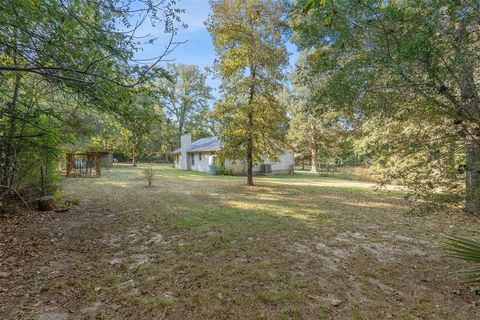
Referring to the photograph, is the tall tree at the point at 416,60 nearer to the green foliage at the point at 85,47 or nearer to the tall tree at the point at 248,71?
the green foliage at the point at 85,47

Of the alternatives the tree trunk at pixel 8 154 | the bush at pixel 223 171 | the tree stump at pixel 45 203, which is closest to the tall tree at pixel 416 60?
the tree trunk at pixel 8 154

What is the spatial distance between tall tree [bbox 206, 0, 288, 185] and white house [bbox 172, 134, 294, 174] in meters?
6.68

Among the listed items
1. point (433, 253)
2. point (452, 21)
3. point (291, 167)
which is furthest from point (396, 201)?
point (291, 167)

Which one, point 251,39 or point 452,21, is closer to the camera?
point 452,21

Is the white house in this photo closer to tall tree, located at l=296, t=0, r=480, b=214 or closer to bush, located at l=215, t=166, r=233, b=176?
bush, located at l=215, t=166, r=233, b=176

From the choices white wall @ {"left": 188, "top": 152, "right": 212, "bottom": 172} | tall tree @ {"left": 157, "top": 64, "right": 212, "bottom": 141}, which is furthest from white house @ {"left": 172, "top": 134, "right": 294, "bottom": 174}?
tall tree @ {"left": 157, "top": 64, "right": 212, "bottom": 141}

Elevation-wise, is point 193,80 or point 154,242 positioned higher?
point 193,80

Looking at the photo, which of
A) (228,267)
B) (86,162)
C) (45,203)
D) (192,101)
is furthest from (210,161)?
(192,101)

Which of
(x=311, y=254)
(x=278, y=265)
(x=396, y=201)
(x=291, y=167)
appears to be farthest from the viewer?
(x=291, y=167)

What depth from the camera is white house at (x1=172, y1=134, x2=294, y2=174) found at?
21.1 m

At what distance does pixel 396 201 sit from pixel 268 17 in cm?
986

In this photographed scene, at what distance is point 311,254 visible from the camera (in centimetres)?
436

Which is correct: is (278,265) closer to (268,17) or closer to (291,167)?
(268,17)

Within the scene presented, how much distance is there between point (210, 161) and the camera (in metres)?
21.8
